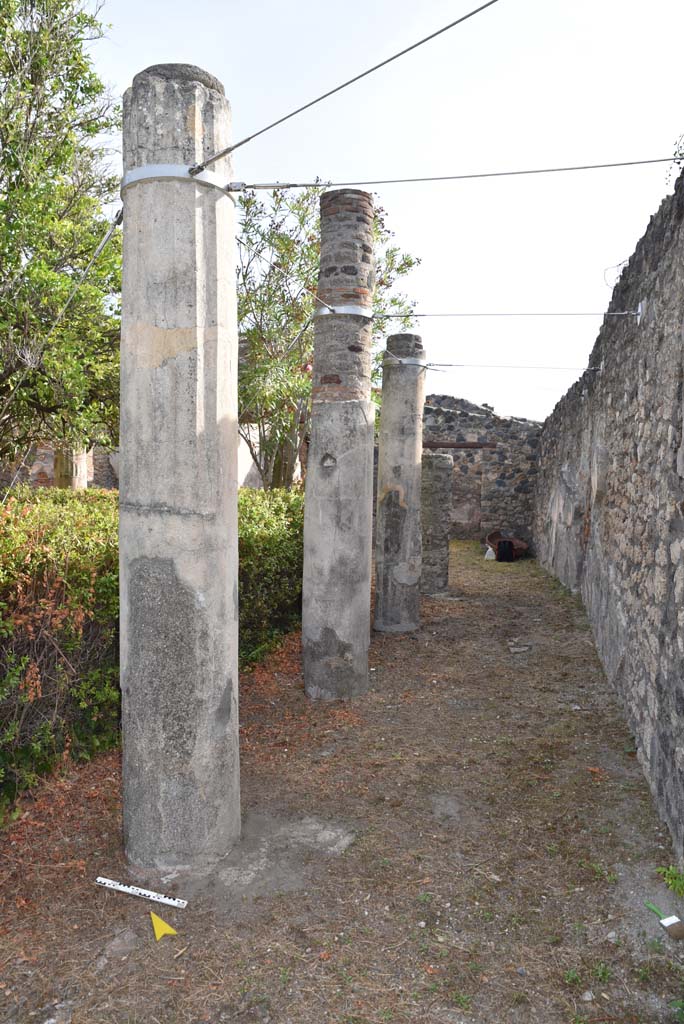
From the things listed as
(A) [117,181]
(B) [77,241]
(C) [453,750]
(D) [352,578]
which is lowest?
(C) [453,750]

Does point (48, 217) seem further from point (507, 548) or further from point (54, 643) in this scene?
point (507, 548)

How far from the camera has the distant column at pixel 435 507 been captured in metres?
10.2

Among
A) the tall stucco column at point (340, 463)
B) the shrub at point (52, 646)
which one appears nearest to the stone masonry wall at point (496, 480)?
the tall stucco column at point (340, 463)

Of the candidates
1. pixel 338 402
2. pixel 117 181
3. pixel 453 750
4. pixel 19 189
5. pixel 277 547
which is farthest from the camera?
pixel 117 181

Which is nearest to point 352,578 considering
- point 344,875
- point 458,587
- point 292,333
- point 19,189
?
point 344,875

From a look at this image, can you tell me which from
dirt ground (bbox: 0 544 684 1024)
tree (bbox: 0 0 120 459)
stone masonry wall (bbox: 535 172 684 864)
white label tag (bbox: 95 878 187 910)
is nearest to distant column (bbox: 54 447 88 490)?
tree (bbox: 0 0 120 459)

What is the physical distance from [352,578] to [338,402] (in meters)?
1.45

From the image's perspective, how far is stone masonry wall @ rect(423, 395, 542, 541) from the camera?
674 inches

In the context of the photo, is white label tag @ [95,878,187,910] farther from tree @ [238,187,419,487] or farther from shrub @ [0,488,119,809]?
tree @ [238,187,419,487]

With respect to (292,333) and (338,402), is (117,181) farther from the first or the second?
(338,402)

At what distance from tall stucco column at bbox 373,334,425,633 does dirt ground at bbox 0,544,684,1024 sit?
266 centimetres

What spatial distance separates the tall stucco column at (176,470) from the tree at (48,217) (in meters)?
6.15

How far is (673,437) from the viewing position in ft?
13.8

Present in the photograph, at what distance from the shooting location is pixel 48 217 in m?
9.65
